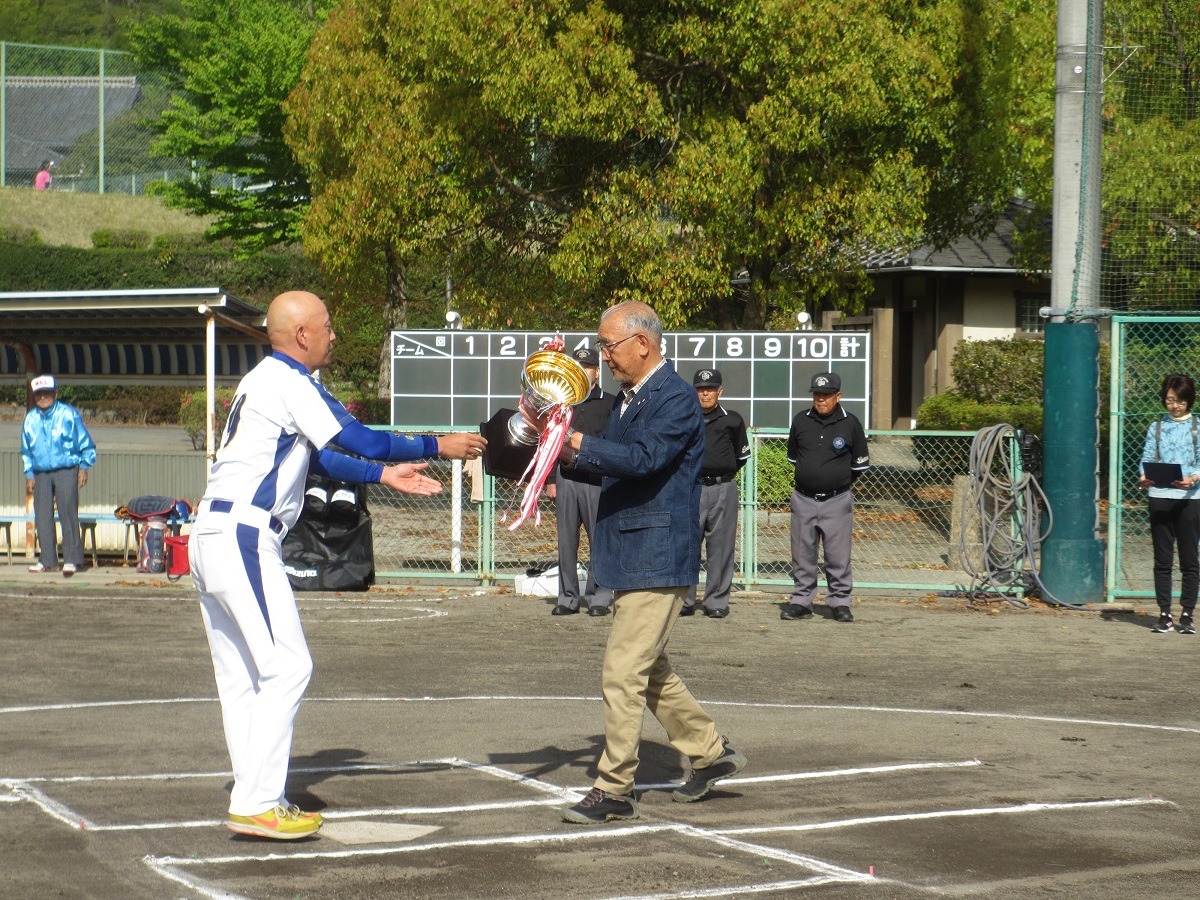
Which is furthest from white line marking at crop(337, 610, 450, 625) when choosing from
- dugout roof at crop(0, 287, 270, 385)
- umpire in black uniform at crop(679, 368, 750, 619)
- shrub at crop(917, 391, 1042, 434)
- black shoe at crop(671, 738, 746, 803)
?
shrub at crop(917, 391, 1042, 434)

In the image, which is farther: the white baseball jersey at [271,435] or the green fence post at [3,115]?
the green fence post at [3,115]

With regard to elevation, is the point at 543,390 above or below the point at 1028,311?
below

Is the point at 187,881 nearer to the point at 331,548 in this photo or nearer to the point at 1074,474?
the point at 331,548

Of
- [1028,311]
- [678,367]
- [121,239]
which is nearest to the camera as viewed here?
[678,367]

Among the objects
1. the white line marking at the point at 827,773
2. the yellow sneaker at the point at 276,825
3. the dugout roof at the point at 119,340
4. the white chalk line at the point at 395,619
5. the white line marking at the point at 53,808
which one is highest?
the dugout roof at the point at 119,340

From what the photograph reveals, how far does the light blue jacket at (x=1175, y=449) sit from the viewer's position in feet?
35.8

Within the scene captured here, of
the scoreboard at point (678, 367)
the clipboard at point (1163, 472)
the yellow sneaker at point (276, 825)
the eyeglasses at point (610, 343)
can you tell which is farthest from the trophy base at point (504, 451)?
the scoreboard at point (678, 367)

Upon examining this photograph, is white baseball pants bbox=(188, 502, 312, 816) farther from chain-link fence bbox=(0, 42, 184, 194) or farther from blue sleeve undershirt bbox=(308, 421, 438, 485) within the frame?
chain-link fence bbox=(0, 42, 184, 194)

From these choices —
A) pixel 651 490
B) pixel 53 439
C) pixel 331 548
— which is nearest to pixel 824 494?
pixel 331 548

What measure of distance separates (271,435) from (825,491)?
706 centimetres

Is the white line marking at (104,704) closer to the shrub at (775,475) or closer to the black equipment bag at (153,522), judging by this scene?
the black equipment bag at (153,522)

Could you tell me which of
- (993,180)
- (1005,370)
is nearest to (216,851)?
(993,180)

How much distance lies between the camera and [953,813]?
596cm

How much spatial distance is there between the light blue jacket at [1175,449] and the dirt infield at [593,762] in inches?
45.5
